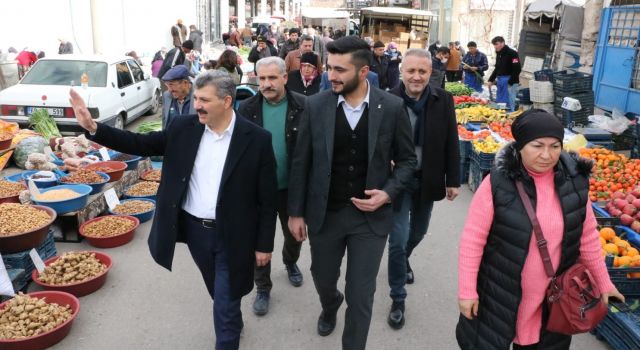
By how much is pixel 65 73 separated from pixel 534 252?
9817mm

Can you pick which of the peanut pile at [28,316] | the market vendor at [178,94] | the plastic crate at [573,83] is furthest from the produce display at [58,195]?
the plastic crate at [573,83]

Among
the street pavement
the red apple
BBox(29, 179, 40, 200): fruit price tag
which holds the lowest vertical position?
the street pavement

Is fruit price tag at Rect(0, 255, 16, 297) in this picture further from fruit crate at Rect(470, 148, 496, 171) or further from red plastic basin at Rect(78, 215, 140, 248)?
fruit crate at Rect(470, 148, 496, 171)

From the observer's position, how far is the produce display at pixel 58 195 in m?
5.70

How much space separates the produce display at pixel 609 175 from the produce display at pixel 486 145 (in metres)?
1.15

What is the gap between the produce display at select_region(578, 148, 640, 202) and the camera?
6199 mm

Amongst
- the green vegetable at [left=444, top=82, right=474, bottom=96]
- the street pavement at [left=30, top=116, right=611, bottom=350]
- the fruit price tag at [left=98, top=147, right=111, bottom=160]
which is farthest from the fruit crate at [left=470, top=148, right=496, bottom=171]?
the green vegetable at [left=444, top=82, right=474, bottom=96]

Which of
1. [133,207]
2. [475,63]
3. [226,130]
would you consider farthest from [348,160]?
[475,63]

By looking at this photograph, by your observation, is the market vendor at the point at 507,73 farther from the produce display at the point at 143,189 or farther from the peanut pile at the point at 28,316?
the peanut pile at the point at 28,316

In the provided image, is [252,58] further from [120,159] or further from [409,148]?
[409,148]

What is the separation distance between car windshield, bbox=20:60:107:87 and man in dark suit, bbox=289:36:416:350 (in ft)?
26.4

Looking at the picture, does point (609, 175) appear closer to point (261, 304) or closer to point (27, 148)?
point (261, 304)

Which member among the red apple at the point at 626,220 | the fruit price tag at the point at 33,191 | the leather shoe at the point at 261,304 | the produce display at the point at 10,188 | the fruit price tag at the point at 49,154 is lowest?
the leather shoe at the point at 261,304

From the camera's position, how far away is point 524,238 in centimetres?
251
